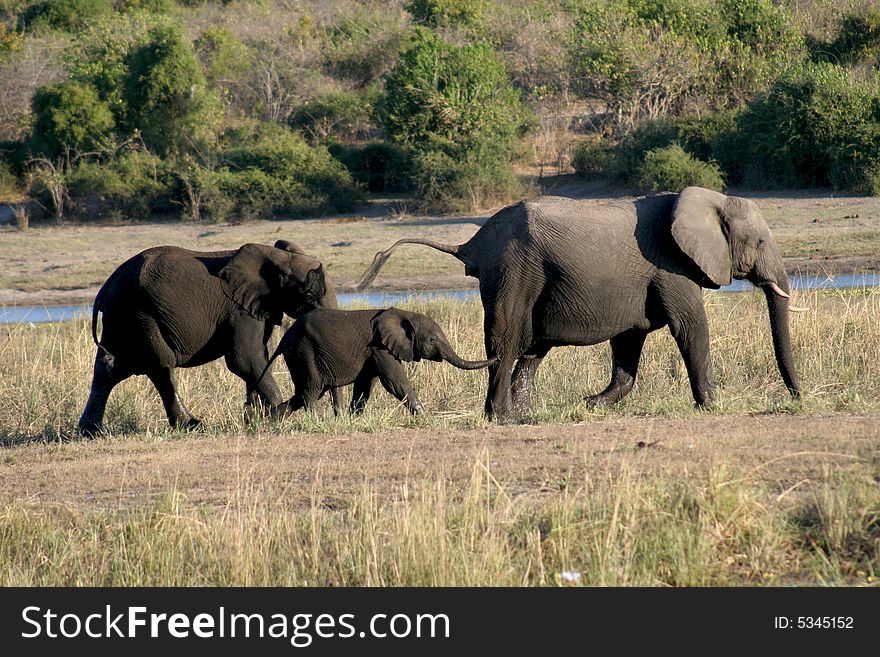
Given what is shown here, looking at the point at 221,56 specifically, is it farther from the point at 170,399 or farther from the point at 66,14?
the point at 170,399

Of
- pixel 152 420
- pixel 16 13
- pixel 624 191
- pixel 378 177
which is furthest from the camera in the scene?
pixel 16 13

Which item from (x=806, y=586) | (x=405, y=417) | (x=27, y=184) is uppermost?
(x=806, y=586)

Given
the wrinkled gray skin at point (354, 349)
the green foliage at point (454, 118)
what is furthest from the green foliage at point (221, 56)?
the wrinkled gray skin at point (354, 349)

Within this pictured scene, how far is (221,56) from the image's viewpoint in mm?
35750

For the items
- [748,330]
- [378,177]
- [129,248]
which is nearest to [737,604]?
[748,330]

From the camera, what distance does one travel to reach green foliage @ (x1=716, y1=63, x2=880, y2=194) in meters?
22.5

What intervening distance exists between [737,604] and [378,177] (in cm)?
2193

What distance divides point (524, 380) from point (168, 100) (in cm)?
2056

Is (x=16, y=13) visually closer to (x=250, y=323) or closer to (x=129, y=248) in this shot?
(x=129, y=248)

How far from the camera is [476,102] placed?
27094 mm

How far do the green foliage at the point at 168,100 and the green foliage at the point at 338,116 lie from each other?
2.93 metres

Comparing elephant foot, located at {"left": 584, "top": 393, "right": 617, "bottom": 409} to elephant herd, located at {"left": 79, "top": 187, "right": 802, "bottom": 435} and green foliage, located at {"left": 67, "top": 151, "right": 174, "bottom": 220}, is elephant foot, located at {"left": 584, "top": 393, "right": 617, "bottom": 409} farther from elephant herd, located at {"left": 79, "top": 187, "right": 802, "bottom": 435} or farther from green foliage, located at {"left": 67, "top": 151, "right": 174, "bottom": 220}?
green foliage, located at {"left": 67, "top": 151, "right": 174, "bottom": 220}

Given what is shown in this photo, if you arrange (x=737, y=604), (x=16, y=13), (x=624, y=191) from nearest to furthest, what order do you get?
(x=737, y=604) < (x=624, y=191) < (x=16, y=13)

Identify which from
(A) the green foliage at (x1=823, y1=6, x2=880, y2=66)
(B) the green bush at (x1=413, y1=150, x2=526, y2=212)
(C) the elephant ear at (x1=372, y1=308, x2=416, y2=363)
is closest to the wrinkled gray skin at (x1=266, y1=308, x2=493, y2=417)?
(C) the elephant ear at (x1=372, y1=308, x2=416, y2=363)
